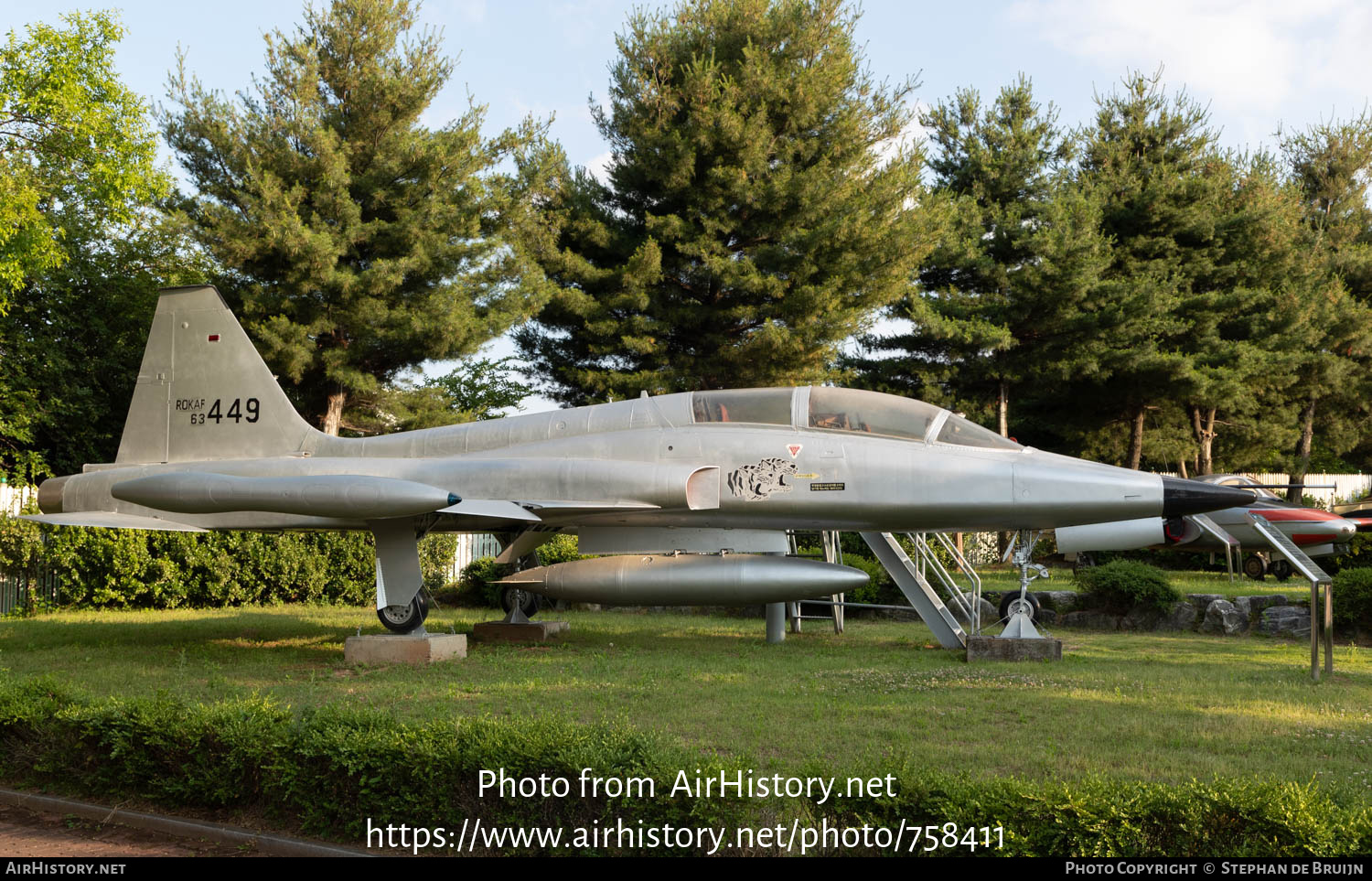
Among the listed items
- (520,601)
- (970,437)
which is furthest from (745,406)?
(520,601)

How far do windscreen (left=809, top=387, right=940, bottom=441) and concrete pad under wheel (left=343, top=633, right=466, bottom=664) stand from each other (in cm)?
496

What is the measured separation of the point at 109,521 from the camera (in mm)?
12180

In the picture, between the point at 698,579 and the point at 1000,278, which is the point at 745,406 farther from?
the point at 1000,278

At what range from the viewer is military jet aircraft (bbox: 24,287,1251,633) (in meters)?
10.4

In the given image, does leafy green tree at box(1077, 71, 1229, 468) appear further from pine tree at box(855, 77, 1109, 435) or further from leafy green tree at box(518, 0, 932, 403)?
leafy green tree at box(518, 0, 932, 403)

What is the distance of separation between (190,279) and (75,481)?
1616 centimetres

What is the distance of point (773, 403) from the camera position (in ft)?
37.9

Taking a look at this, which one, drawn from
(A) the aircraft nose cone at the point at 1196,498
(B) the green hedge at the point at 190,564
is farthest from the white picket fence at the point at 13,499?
(A) the aircraft nose cone at the point at 1196,498

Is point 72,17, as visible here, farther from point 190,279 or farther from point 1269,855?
point 1269,855

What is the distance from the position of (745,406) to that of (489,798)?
7328 mm

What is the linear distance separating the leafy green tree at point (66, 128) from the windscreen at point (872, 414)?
18312 mm

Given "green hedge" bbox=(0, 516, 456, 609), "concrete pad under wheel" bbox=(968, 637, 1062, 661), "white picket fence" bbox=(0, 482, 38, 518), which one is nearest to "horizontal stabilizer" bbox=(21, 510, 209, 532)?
"green hedge" bbox=(0, 516, 456, 609)

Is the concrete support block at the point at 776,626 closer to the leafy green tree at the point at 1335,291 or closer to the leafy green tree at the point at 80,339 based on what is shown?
the leafy green tree at the point at 80,339

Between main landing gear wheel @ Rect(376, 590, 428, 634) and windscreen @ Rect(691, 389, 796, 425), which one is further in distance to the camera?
main landing gear wheel @ Rect(376, 590, 428, 634)
